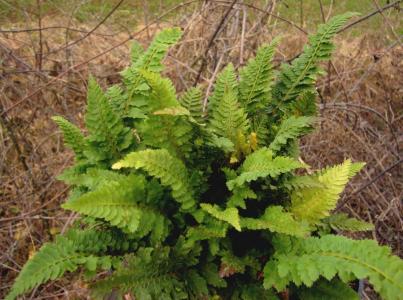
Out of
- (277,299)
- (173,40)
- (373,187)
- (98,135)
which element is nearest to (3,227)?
(98,135)

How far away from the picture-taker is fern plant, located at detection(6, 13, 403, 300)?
1343 mm

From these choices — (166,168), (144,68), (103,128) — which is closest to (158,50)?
(144,68)

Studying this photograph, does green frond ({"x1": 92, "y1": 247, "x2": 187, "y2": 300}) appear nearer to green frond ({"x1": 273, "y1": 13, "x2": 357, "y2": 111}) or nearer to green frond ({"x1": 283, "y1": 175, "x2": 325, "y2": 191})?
green frond ({"x1": 283, "y1": 175, "x2": 325, "y2": 191})

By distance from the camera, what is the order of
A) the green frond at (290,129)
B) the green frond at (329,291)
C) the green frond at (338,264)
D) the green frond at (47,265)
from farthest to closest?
the green frond at (290,129), the green frond at (329,291), the green frond at (47,265), the green frond at (338,264)

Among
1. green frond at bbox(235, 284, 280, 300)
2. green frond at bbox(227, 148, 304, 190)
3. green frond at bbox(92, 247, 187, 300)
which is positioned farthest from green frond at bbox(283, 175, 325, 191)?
green frond at bbox(92, 247, 187, 300)

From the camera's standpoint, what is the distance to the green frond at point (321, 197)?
1.54 meters

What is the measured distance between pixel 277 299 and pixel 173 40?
0.94 metres

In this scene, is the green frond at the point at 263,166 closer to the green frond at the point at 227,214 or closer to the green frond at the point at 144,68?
the green frond at the point at 227,214

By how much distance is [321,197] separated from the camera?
1.55 metres

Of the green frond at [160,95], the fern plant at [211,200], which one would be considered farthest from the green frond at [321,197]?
the green frond at [160,95]

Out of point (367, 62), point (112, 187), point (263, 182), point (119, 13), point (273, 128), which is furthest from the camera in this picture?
point (119, 13)

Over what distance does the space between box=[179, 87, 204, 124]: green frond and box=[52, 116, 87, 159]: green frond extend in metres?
→ 0.38

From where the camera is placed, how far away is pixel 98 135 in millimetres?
1624

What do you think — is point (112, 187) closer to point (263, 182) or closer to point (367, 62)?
point (263, 182)
